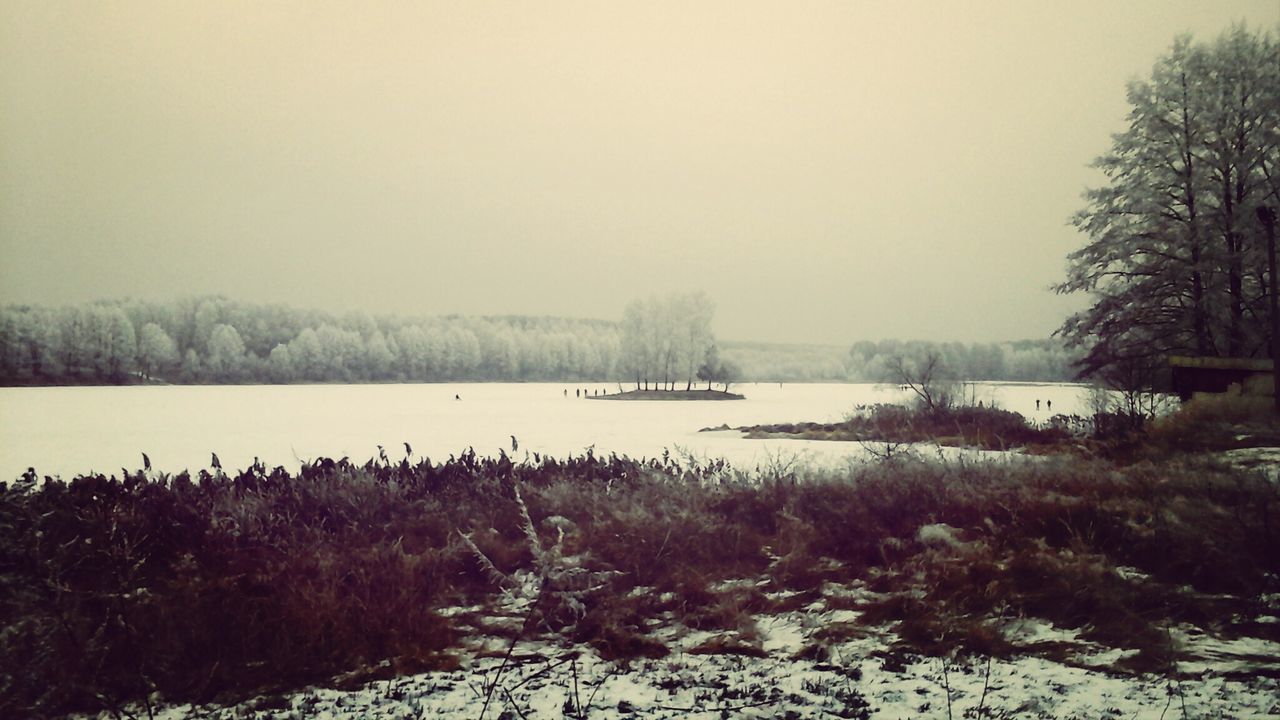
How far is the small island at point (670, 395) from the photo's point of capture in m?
21.0

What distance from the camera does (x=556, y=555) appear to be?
271 inches

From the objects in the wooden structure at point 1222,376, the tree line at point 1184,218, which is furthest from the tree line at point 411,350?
the wooden structure at point 1222,376

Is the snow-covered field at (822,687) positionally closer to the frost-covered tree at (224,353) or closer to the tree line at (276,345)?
the tree line at (276,345)

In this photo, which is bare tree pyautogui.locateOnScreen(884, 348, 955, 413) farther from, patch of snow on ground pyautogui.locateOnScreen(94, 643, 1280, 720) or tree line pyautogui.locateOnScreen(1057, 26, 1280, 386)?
patch of snow on ground pyautogui.locateOnScreen(94, 643, 1280, 720)

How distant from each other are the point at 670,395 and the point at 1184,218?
1477cm

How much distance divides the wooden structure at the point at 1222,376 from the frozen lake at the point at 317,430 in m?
3.31

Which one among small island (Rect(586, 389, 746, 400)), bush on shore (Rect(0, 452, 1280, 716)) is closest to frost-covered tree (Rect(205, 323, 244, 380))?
bush on shore (Rect(0, 452, 1280, 716))

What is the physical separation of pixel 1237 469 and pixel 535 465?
31.1 ft

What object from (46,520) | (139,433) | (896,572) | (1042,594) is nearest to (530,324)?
(139,433)

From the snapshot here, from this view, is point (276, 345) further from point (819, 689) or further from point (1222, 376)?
point (1222, 376)

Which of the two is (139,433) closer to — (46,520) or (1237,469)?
(46,520)

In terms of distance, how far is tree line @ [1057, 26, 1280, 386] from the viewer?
1266 cm

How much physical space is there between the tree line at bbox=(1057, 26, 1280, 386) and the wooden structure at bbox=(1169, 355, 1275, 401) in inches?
20.7

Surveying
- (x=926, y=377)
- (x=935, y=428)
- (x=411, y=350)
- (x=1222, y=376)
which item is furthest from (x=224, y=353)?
(x=1222, y=376)
